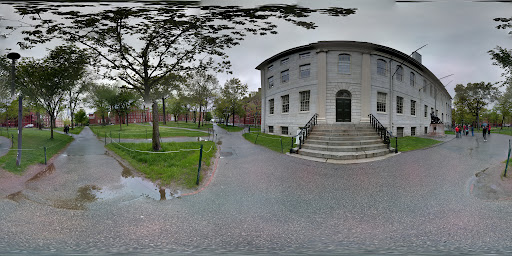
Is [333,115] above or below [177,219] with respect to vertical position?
above

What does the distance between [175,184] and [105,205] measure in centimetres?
105

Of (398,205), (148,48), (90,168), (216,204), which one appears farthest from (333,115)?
(90,168)

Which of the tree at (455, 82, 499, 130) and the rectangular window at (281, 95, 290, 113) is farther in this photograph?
the rectangular window at (281, 95, 290, 113)

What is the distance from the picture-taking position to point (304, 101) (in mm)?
9492

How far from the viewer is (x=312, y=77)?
8.32 meters

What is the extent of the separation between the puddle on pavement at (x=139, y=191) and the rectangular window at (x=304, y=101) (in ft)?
25.6

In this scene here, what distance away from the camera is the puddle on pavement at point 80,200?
271 centimetres

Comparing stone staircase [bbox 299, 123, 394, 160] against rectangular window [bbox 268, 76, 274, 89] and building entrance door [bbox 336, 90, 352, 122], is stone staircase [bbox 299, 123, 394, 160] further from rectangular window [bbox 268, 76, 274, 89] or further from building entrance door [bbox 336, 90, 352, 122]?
rectangular window [bbox 268, 76, 274, 89]

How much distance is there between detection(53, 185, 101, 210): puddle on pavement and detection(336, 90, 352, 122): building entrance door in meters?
7.79

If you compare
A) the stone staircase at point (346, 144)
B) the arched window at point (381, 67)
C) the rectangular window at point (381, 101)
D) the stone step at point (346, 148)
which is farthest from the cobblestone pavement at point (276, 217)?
the rectangular window at point (381, 101)

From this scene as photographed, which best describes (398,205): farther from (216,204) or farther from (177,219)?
(177,219)

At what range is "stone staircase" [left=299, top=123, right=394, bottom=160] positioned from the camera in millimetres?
4412

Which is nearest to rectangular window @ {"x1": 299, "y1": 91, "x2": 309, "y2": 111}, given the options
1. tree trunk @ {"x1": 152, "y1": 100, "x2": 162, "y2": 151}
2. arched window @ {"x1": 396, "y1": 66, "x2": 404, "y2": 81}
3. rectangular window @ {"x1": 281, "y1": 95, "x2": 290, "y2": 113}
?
rectangular window @ {"x1": 281, "y1": 95, "x2": 290, "y2": 113}

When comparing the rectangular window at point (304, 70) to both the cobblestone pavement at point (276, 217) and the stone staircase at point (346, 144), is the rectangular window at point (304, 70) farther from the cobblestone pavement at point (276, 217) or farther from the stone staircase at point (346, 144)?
the cobblestone pavement at point (276, 217)
